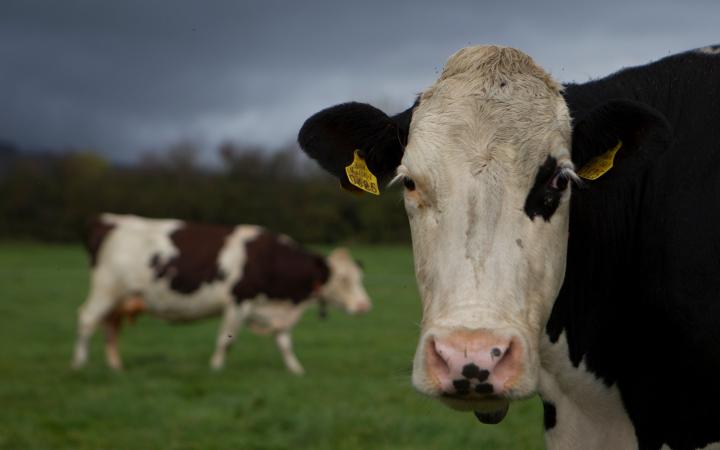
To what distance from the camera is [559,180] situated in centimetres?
318

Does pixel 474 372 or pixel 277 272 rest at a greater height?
pixel 474 372

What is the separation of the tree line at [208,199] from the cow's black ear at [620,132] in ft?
137

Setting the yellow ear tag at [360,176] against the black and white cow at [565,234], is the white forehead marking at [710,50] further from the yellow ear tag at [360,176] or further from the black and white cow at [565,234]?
the yellow ear tag at [360,176]

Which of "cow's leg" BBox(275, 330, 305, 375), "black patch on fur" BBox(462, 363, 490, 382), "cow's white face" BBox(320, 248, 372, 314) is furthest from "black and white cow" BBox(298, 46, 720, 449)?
"cow's white face" BBox(320, 248, 372, 314)

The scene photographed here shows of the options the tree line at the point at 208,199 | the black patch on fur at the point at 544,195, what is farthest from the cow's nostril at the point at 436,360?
the tree line at the point at 208,199

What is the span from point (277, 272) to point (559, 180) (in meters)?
11.0

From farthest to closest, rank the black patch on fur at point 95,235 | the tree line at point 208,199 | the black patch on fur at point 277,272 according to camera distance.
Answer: the tree line at point 208,199, the black patch on fur at point 95,235, the black patch on fur at point 277,272

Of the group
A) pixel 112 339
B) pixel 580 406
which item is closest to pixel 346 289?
pixel 112 339

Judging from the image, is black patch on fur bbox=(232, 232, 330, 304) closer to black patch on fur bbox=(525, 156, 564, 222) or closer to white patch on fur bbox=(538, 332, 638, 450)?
white patch on fur bbox=(538, 332, 638, 450)

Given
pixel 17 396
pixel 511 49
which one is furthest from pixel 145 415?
pixel 511 49

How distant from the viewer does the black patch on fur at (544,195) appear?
3094mm

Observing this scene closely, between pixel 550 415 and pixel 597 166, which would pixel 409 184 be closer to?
pixel 597 166

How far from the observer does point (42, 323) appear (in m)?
17.4

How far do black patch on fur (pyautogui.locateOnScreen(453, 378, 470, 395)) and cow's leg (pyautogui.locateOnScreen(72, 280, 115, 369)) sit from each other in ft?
33.9
